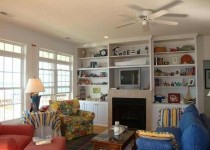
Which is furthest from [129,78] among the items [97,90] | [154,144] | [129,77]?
[154,144]

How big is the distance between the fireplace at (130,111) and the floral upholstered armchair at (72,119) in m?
1.07

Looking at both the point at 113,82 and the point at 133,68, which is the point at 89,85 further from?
the point at 133,68

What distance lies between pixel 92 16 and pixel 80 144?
9.00 feet

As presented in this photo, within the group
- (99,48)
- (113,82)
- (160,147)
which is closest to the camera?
(160,147)

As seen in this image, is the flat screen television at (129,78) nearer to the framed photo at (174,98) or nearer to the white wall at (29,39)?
the framed photo at (174,98)

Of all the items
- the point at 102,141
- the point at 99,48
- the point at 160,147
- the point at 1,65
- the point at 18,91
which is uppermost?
the point at 99,48

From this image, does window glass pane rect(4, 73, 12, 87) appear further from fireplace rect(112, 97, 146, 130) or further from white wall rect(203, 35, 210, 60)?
white wall rect(203, 35, 210, 60)

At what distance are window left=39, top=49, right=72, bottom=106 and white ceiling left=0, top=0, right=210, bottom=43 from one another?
0.76 meters

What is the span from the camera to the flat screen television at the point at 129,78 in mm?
5762

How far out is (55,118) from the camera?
419cm

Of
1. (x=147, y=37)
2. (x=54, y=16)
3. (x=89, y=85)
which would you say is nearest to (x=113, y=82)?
(x=89, y=85)

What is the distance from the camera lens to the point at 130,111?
227 inches

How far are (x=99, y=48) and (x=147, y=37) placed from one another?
1924 mm

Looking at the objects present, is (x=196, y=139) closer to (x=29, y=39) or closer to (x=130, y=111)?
(x=130, y=111)
